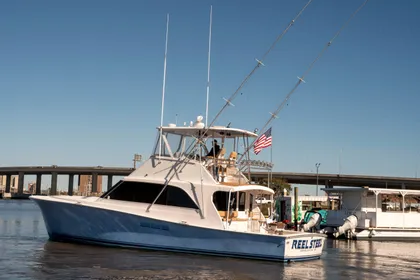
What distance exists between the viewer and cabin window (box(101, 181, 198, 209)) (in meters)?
19.7

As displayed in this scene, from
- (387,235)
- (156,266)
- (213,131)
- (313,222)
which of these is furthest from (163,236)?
(387,235)

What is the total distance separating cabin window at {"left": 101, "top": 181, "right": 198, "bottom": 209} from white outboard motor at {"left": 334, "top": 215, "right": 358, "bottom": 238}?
17374mm

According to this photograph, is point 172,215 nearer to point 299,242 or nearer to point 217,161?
point 217,161

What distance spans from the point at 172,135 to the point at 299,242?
6.69 meters

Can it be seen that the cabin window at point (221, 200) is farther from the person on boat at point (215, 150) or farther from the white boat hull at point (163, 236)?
the person on boat at point (215, 150)

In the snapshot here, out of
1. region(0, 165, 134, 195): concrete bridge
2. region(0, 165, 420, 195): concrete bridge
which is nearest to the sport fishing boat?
region(0, 165, 420, 195): concrete bridge

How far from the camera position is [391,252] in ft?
84.0

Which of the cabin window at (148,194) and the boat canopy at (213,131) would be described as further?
the boat canopy at (213,131)

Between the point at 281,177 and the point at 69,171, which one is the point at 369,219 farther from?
the point at 69,171

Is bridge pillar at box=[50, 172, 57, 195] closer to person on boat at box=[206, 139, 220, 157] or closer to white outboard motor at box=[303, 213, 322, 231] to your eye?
white outboard motor at box=[303, 213, 322, 231]

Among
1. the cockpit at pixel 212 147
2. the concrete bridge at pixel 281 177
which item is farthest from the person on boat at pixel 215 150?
the concrete bridge at pixel 281 177

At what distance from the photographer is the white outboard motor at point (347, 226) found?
111 feet

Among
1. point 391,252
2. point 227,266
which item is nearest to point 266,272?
point 227,266

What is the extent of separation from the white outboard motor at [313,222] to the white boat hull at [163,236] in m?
16.0
